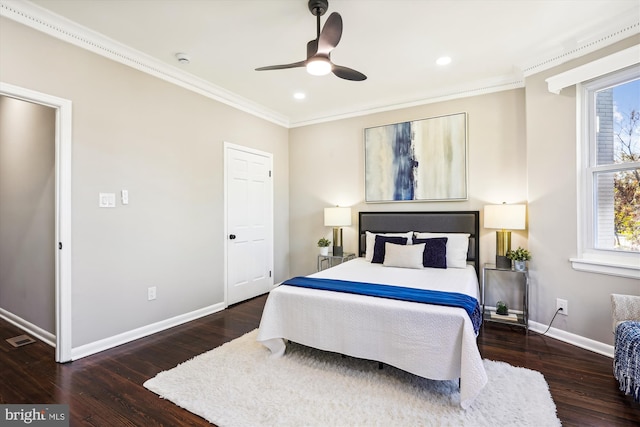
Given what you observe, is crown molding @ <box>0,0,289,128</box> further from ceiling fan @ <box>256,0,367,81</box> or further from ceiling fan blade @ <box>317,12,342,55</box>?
ceiling fan blade @ <box>317,12,342,55</box>

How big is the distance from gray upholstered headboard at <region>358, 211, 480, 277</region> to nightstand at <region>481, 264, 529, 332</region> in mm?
194

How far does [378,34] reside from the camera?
9.13ft

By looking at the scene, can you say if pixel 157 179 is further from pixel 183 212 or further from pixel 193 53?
pixel 193 53

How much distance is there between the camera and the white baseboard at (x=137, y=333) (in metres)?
2.71

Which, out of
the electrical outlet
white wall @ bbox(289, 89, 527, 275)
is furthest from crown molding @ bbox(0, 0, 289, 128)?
the electrical outlet

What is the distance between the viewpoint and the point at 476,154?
152 inches

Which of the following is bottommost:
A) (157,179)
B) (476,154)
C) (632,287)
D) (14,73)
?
(632,287)

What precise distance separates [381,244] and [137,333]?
2.89 m

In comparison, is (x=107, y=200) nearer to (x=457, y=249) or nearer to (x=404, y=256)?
(x=404, y=256)

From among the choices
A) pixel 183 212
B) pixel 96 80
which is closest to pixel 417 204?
pixel 183 212

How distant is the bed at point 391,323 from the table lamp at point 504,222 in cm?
37

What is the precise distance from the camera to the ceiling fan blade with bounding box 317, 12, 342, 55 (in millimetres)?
2043

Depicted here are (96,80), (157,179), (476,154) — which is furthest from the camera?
(476,154)

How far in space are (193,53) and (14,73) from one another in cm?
140
